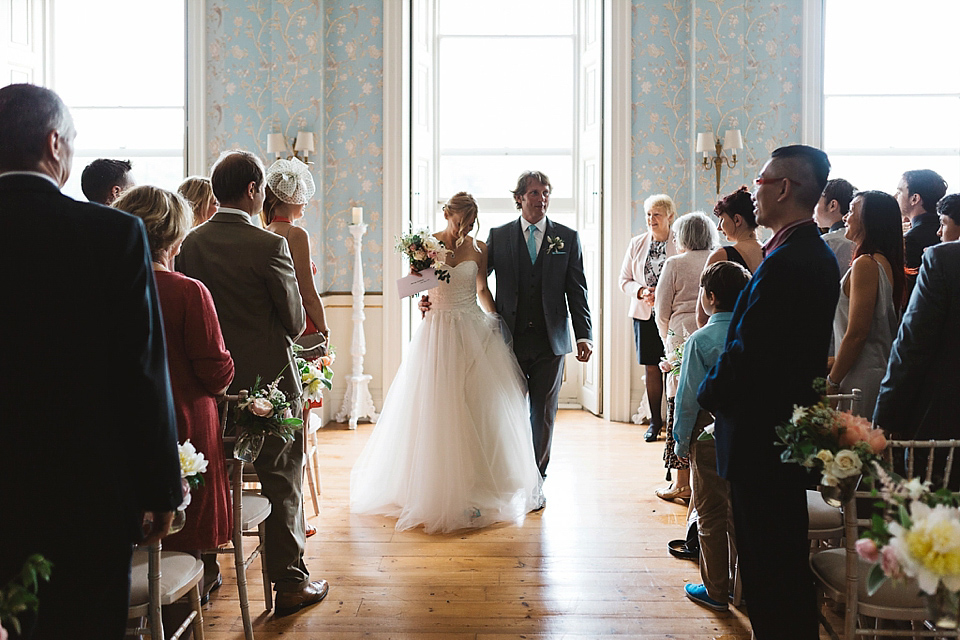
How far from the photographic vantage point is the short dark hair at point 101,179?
127 inches

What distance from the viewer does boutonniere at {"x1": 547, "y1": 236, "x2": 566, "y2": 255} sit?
445 centimetres

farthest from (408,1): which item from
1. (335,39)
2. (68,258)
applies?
(68,258)

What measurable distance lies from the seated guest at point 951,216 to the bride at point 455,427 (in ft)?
7.16

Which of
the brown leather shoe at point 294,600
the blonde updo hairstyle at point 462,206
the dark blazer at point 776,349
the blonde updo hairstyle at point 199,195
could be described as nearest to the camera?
the dark blazer at point 776,349

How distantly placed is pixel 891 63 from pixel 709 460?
535 centimetres

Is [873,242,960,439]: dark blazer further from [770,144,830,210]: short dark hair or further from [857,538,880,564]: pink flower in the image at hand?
[857,538,880,564]: pink flower

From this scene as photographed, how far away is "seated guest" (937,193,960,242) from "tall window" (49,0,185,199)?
5689 mm

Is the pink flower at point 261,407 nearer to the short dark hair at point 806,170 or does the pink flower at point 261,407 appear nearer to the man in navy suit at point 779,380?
the man in navy suit at point 779,380

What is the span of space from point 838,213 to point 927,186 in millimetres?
416

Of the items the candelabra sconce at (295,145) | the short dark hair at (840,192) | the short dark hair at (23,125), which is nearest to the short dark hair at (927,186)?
the short dark hair at (840,192)

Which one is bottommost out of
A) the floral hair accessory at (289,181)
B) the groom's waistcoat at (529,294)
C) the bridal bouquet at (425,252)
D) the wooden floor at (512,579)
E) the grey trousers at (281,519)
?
the wooden floor at (512,579)

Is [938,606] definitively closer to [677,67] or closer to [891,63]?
[677,67]

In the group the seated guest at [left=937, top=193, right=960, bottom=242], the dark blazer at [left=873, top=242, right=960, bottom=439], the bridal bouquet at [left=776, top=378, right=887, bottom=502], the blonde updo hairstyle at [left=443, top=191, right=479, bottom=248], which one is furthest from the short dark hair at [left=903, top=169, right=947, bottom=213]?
the bridal bouquet at [left=776, top=378, right=887, bottom=502]

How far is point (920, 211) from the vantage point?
3867 millimetres
